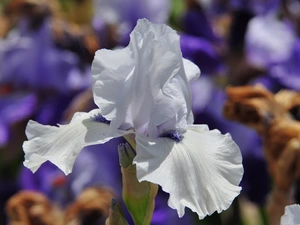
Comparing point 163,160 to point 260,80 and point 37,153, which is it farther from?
point 260,80

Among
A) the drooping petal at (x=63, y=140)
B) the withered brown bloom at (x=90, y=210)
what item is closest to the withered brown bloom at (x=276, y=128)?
the withered brown bloom at (x=90, y=210)

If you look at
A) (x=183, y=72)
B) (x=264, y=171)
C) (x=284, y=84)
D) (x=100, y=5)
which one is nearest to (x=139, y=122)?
(x=183, y=72)

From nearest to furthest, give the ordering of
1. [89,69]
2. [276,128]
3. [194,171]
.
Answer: [194,171]
[276,128]
[89,69]

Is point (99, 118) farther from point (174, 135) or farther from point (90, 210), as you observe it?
point (90, 210)

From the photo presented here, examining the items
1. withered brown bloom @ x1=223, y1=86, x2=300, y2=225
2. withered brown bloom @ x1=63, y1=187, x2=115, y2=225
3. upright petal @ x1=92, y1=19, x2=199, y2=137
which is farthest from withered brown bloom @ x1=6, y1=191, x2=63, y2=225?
upright petal @ x1=92, y1=19, x2=199, y2=137

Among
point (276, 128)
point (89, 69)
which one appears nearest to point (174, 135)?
point (276, 128)

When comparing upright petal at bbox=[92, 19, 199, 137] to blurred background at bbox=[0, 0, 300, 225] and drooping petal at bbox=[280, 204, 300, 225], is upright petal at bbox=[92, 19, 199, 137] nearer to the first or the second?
drooping petal at bbox=[280, 204, 300, 225]
